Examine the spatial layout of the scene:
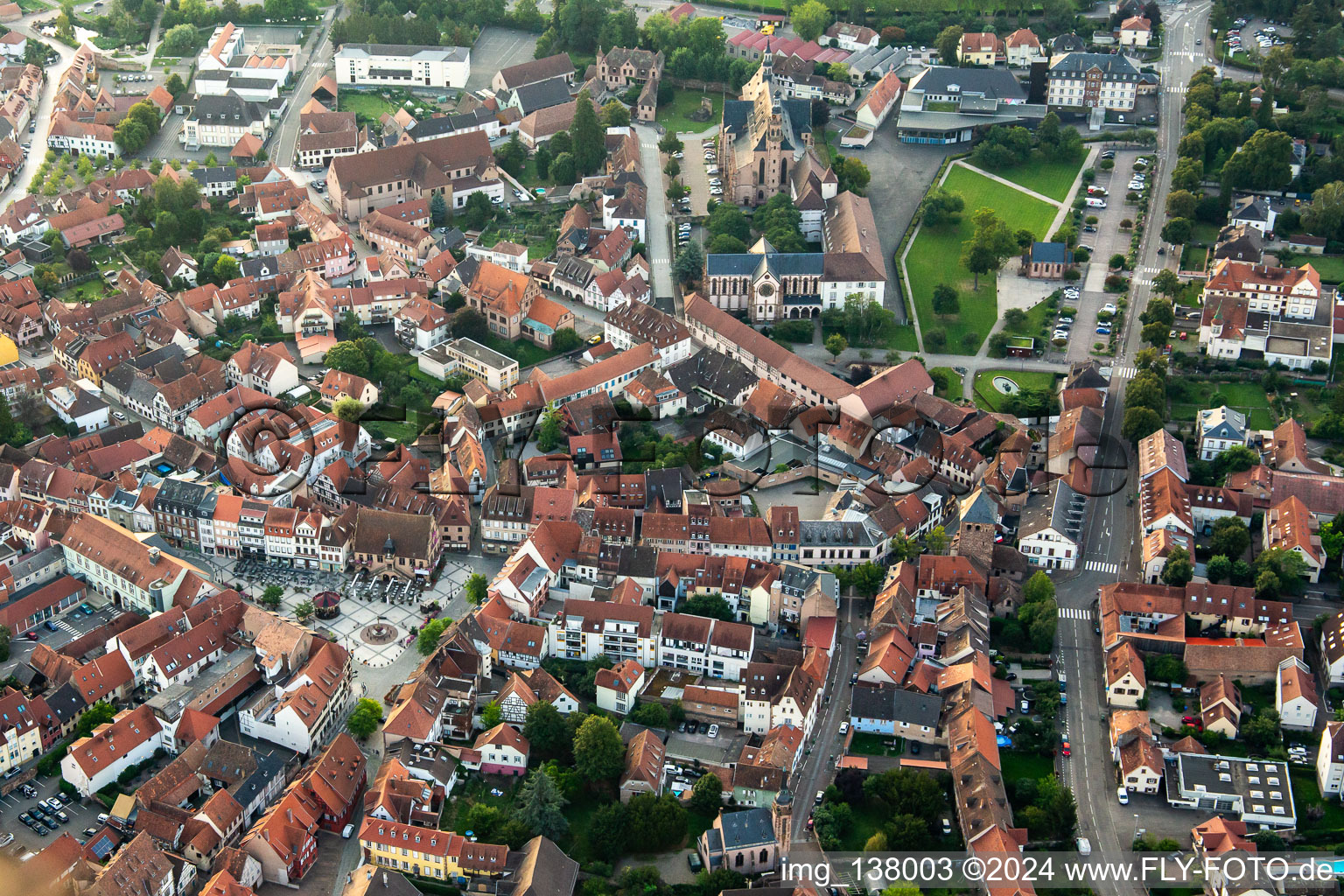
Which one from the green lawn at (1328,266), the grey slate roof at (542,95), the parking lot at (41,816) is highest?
the grey slate roof at (542,95)

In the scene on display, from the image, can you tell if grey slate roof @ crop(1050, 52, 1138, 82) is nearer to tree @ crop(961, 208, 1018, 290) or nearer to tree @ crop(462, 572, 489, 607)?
tree @ crop(961, 208, 1018, 290)

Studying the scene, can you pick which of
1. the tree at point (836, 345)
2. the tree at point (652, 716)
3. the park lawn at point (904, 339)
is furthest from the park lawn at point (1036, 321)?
the tree at point (652, 716)

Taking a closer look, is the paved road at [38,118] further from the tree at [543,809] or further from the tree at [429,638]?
the tree at [543,809]

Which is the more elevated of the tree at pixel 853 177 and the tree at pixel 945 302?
the tree at pixel 853 177

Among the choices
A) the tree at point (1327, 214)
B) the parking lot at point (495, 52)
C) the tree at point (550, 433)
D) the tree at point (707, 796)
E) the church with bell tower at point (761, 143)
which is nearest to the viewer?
the tree at point (707, 796)

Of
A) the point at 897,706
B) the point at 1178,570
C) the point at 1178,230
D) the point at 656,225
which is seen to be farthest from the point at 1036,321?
the point at 897,706
